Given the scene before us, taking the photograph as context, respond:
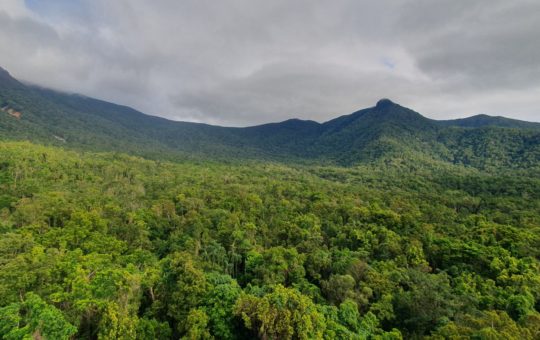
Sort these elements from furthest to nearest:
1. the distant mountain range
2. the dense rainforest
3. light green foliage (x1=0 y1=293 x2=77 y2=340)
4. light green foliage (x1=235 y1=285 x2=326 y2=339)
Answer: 1. the distant mountain range
2. the dense rainforest
3. light green foliage (x1=235 y1=285 x2=326 y2=339)
4. light green foliage (x1=0 y1=293 x2=77 y2=340)

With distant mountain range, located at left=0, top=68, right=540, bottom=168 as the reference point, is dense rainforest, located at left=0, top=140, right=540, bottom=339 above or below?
below

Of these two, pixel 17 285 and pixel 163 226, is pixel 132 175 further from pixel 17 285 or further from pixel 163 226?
pixel 17 285

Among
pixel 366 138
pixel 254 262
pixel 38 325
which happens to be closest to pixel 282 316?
pixel 38 325

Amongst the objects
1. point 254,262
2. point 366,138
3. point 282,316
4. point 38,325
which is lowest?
point 254,262

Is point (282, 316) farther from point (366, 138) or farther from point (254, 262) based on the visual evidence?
→ point (366, 138)

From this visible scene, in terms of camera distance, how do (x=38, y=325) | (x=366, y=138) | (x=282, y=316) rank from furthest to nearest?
1. (x=366, y=138)
2. (x=282, y=316)
3. (x=38, y=325)

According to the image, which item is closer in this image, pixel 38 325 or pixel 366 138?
pixel 38 325

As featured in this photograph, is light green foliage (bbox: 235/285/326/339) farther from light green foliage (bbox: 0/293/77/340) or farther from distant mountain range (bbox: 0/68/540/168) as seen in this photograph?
distant mountain range (bbox: 0/68/540/168)

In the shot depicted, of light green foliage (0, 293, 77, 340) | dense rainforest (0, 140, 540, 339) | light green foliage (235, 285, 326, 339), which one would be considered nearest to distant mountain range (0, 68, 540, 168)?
dense rainforest (0, 140, 540, 339)
